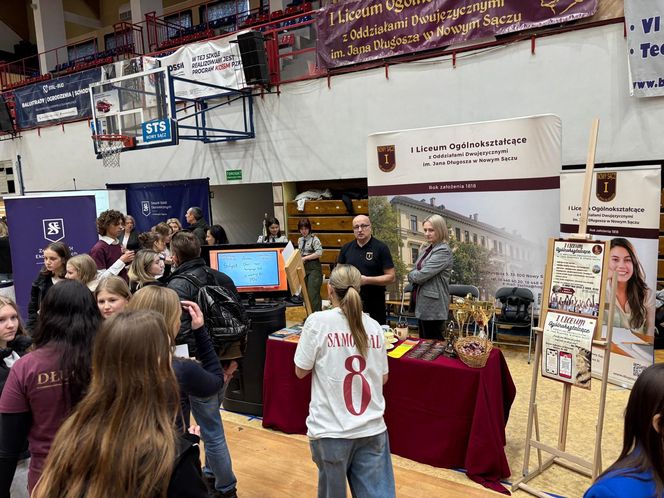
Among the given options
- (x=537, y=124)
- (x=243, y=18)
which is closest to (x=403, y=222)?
(x=537, y=124)

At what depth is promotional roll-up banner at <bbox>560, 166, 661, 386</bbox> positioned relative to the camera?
13.4 feet

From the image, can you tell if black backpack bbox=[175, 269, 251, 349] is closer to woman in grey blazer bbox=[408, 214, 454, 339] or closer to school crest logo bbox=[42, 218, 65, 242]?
woman in grey blazer bbox=[408, 214, 454, 339]

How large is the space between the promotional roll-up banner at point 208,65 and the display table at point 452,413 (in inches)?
240

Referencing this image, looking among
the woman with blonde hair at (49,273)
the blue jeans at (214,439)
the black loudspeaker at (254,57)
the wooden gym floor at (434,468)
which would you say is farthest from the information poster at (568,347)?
the black loudspeaker at (254,57)

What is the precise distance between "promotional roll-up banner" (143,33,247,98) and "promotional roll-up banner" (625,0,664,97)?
18.2 ft

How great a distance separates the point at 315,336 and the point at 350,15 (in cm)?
604

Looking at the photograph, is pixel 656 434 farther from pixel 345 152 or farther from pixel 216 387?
pixel 345 152

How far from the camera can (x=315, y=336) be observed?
7.16 ft

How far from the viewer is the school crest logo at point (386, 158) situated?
18.3 ft

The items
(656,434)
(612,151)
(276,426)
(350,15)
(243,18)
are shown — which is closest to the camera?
(656,434)

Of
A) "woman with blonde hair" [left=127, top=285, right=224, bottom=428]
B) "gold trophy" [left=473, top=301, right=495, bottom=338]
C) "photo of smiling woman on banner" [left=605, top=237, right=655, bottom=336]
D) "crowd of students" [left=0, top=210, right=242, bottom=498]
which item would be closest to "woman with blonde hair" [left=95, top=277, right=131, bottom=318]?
"crowd of students" [left=0, top=210, right=242, bottom=498]

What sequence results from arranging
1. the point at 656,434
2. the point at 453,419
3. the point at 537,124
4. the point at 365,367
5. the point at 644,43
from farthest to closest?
1. the point at 644,43
2. the point at 537,124
3. the point at 453,419
4. the point at 365,367
5. the point at 656,434

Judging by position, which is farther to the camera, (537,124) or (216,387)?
(537,124)

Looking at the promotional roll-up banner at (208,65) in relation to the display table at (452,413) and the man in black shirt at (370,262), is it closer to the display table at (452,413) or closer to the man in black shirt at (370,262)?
the man in black shirt at (370,262)
